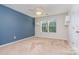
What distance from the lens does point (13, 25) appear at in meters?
3.28

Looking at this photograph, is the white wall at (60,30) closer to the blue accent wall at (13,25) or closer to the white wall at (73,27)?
the white wall at (73,27)

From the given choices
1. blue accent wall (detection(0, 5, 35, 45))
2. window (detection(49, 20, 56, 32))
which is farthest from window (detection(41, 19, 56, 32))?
blue accent wall (detection(0, 5, 35, 45))

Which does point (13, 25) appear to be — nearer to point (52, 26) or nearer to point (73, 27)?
point (52, 26)

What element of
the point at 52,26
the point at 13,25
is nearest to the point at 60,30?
the point at 52,26

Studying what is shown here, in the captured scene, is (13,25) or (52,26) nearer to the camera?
(52,26)

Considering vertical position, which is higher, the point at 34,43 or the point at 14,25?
the point at 14,25

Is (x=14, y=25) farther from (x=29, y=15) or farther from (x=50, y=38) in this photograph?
(x=50, y=38)

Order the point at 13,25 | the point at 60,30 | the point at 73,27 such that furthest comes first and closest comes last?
the point at 13,25 → the point at 73,27 → the point at 60,30

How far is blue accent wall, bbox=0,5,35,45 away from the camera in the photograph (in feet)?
9.31

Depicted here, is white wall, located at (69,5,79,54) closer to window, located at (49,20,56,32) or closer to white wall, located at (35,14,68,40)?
white wall, located at (35,14,68,40)
